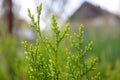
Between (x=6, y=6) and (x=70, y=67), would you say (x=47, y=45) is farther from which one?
(x=6, y=6)

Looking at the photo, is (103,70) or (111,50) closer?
(103,70)

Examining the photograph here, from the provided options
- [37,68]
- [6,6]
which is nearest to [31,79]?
[37,68]

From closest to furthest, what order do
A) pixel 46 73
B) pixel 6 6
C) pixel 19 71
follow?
pixel 46 73 → pixel 19 71 → pixel 6 6

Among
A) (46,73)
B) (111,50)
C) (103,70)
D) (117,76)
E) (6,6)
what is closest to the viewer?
(46,73)

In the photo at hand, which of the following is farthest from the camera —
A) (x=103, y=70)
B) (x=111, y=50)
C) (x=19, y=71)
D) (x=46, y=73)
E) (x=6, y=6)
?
(x=6, y=6)

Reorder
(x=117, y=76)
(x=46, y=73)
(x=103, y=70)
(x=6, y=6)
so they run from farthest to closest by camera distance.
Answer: (x=6, y=6) → (x=103, y=70) → (x=117, y=76) → (x=46, y=73)

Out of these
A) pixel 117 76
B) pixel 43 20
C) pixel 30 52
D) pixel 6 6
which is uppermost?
pixel 6 6

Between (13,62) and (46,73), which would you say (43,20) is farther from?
(46,73)

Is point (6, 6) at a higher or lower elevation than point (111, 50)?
higher

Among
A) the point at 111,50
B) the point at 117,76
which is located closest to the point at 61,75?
the point at 117,76

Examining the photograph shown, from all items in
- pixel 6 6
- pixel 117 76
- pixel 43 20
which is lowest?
pixel 117 76
